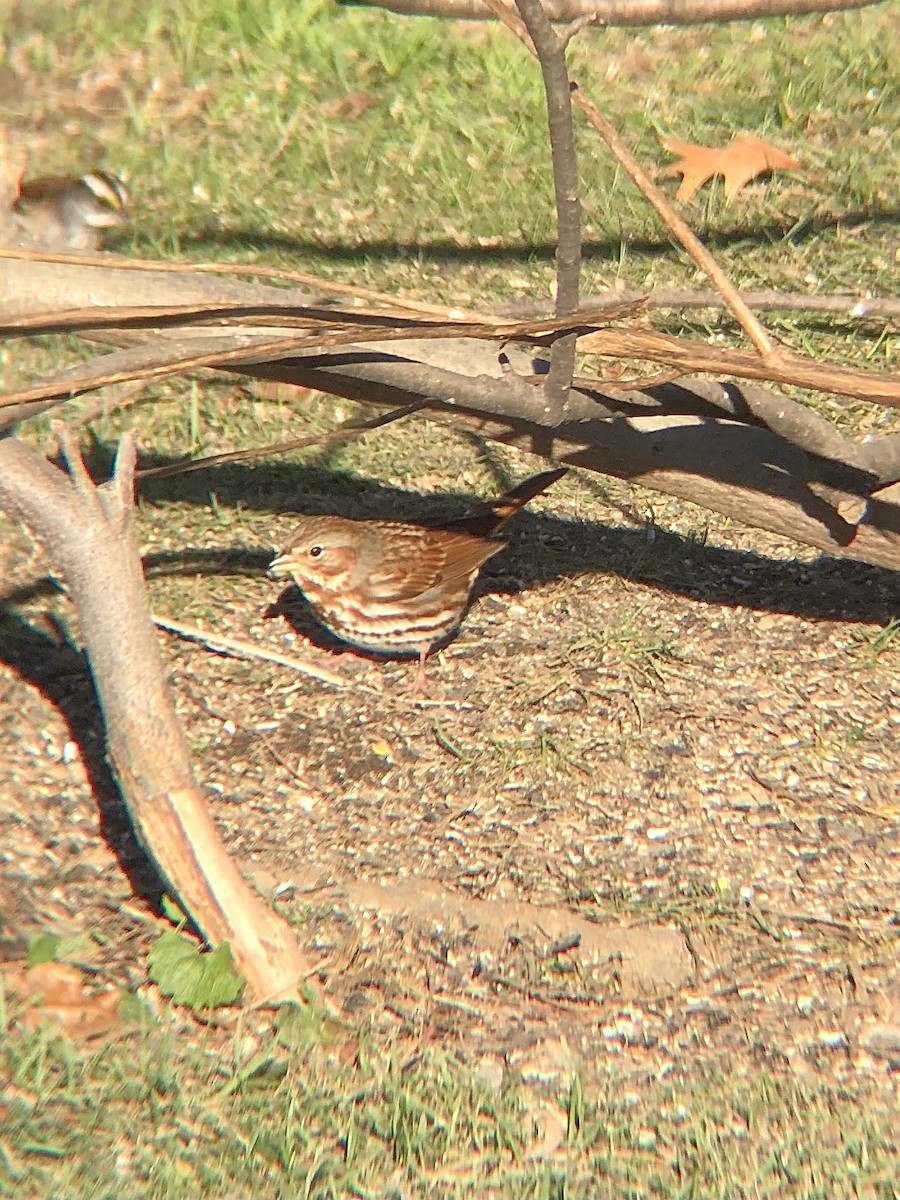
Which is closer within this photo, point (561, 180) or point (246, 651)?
point (561, 180)

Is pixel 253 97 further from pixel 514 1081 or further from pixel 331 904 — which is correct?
pixel 514 1081

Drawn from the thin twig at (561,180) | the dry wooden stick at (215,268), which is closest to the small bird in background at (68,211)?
the dry wooden stick at (215,268)

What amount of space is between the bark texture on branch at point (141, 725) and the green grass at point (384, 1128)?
0.76 feet

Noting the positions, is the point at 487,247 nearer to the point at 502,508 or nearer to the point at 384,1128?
the point at 502,508

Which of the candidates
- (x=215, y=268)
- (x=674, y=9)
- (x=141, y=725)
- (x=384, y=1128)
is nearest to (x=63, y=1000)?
(x=141, y=725)

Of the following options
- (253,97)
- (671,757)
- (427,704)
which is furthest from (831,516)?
(253,97)

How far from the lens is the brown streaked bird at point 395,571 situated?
185 inches

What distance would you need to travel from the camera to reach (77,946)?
3578mm

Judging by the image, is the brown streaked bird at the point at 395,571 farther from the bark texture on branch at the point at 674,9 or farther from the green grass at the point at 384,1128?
the green grass at the point at 384,1128

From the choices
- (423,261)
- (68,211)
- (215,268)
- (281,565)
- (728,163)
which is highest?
(215,268)

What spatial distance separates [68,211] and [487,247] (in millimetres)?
1689

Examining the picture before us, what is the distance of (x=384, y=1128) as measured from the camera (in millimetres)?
3266

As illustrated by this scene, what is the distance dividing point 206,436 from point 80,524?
74.1 inches

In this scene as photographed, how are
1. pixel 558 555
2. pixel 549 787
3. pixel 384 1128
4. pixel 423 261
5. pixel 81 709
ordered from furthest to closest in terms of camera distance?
pixel 423 261, pixel 558 555, pixel 81 709, pixel 549 787, pixel 384 1128
